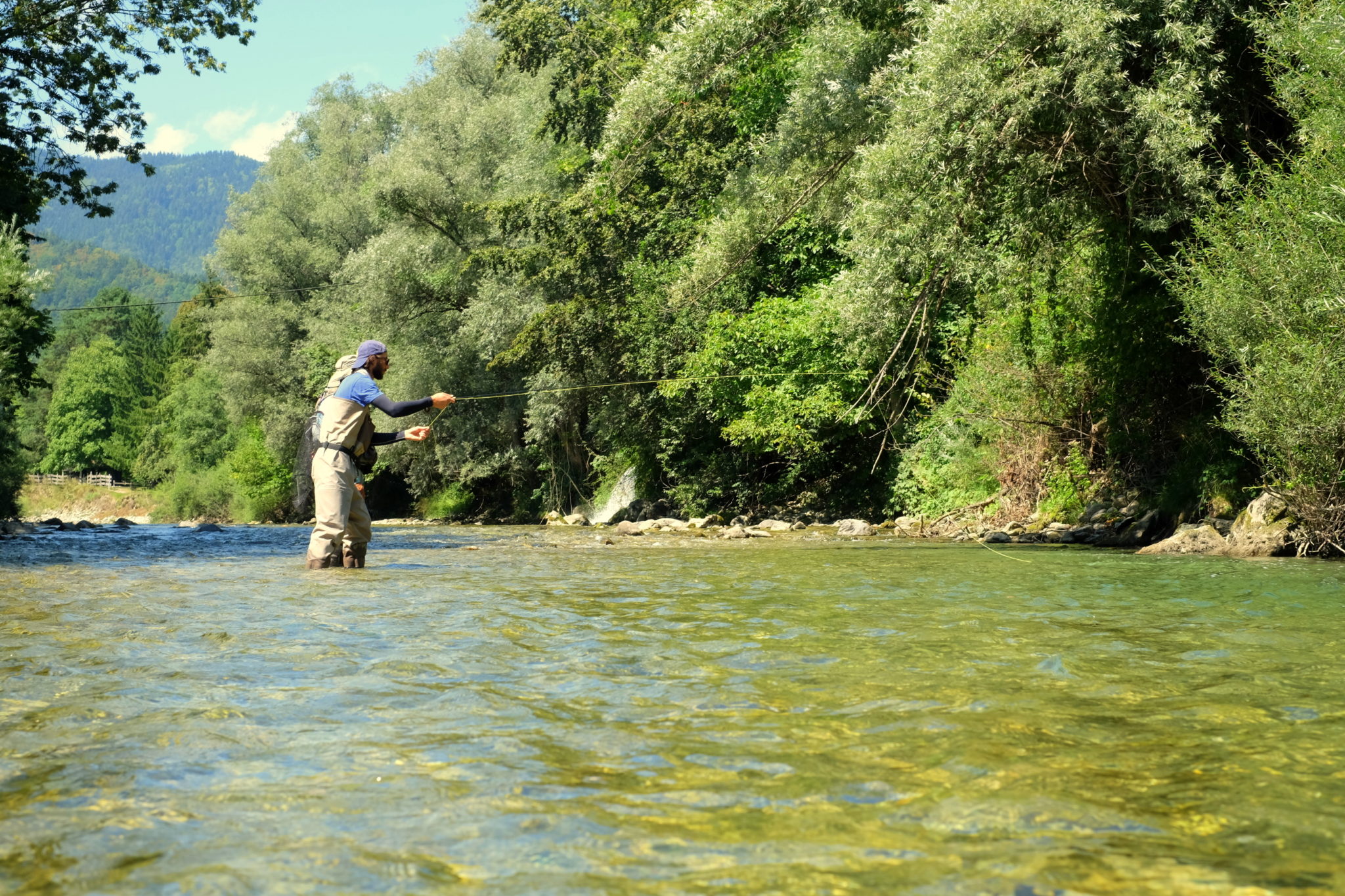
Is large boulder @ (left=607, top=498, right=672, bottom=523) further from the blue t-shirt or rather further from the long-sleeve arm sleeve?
the long-sleeve arm sleeve

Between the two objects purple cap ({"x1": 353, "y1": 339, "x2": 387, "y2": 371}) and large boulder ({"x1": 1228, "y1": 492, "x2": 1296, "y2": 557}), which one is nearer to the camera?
purple cap ({"x1": 353, "y1": 339, "x2": 387, "y2": 371})

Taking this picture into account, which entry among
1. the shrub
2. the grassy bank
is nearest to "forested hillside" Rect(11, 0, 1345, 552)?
the shrub

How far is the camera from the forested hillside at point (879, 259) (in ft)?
42.8

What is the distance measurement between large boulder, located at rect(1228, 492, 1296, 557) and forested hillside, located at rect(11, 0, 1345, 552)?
36cm

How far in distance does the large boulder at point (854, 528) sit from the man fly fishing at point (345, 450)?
35.3ft

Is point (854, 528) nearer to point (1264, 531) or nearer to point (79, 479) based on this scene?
point (1264, 531)

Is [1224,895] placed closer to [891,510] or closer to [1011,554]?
[1011,554]

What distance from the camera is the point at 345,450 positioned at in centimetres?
1159

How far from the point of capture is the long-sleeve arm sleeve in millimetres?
10570

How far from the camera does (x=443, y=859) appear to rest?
2.89m

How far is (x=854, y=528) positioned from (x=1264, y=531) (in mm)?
8075

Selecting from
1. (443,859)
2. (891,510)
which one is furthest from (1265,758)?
(891,510)

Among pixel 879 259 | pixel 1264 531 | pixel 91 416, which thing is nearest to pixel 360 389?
pixel 879 259

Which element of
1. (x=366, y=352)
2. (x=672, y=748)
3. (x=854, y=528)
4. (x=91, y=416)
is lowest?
(x=672, y=748)
